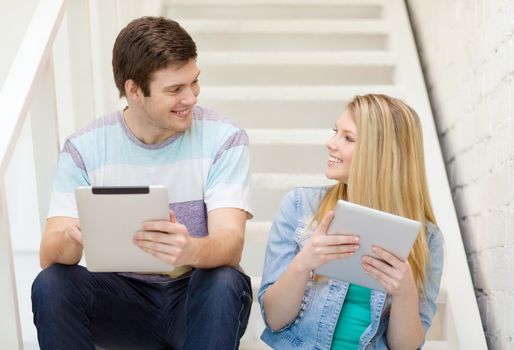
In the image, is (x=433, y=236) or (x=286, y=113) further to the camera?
(x=286, y=113)

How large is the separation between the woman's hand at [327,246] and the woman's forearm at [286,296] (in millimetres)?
44

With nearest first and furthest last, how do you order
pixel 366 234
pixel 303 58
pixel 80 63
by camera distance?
pixel 366 234 → pixel 80 63 → pixel 303 58

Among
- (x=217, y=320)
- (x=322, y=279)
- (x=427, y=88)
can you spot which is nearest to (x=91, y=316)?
(x=217, y=320)

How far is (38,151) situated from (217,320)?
0.77m

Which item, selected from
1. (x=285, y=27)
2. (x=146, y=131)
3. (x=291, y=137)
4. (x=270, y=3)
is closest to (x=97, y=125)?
(x=146, y=131)

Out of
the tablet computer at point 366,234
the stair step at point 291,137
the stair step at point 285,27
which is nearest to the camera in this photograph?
the tablet computer at point 366,234

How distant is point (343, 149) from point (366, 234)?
0.80 ft

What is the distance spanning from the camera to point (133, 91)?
1.76 metres

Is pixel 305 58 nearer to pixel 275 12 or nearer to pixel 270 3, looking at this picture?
pixel 270 3

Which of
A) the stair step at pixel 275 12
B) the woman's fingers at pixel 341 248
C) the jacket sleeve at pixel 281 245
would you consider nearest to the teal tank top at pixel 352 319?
the jacket sleeve at pixel 281 245

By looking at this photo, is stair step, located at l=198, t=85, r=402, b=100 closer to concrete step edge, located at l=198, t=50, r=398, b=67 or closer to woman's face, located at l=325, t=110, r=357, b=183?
concrete step edge, located at l=198, t=50, r=398, b=67

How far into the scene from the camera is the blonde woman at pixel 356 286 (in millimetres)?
1610

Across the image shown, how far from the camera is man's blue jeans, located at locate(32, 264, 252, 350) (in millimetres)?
1547

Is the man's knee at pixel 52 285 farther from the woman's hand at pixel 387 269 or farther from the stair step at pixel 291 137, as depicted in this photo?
the stair step at pixel 291 137
